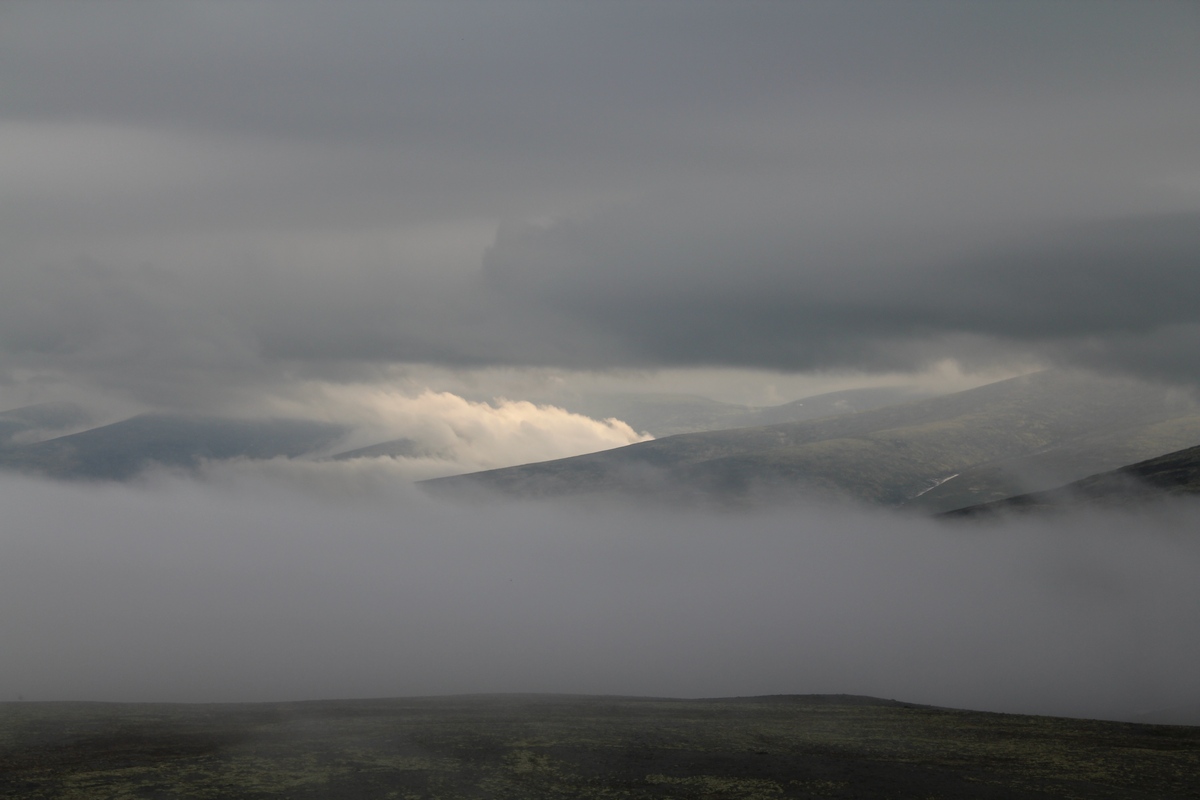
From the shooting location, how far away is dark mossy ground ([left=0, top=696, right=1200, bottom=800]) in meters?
61.3

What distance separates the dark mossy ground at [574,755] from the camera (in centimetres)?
6131

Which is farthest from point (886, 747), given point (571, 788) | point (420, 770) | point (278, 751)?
point (278, 751)

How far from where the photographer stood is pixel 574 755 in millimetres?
72500

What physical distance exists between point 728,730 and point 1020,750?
23.7 m

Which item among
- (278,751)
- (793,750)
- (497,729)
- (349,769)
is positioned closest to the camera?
(349,769)

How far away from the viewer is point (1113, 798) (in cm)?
6041

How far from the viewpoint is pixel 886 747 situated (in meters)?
80.4

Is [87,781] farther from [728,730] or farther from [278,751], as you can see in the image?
[728,730]

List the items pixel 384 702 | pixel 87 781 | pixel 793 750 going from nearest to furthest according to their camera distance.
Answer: pixel 87 781 → pixel 793 750 → pixel 384 702

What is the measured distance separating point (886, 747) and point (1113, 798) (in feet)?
71.6

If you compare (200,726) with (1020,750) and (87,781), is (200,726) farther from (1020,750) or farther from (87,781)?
(1020,750)

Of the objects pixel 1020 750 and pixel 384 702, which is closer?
pixel 1020 750

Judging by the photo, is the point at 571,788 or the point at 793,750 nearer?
the point at 571,788

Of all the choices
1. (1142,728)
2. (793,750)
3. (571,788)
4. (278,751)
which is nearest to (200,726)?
(278,751)
